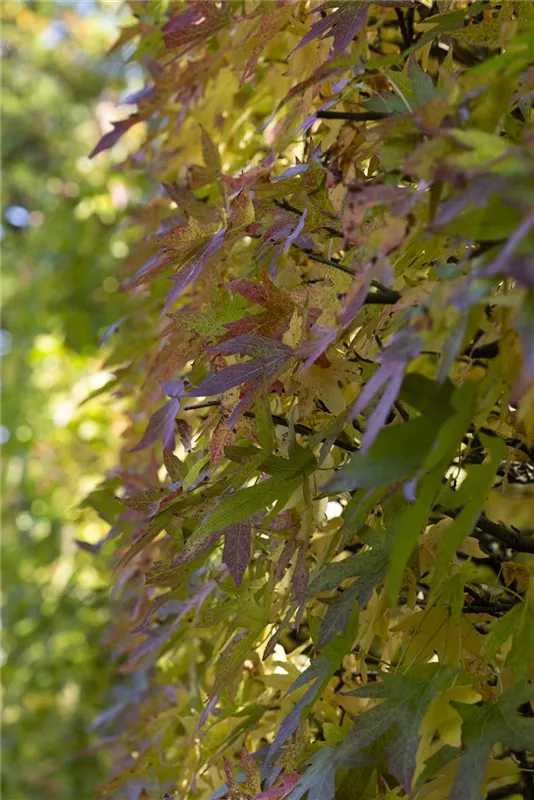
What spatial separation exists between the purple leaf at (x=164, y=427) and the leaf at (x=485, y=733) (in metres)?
0.33

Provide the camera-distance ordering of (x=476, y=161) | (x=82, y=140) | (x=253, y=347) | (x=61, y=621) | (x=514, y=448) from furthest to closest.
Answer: (x=82, y=140), (x=61, y=621), (x=514, y=448), (x=253, y=347), (x=476, y=161)

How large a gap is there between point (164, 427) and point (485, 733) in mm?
381

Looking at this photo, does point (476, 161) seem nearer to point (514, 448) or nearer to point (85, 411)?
point (514, 448)

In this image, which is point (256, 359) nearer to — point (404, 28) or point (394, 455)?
point (394, 455)

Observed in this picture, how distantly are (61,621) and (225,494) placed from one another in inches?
116

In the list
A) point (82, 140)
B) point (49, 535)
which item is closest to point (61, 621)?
point (49, 535)

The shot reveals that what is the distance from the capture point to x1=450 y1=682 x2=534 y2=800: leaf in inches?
18.3

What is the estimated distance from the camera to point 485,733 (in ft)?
1.62

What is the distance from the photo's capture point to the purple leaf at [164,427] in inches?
29.6

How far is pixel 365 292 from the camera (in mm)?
465

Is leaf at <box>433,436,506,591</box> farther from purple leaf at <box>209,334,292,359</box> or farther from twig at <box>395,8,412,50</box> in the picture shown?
twig at <box>395,8,412,50</box>

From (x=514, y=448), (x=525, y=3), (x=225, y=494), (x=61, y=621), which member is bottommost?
(x=61, y=621)

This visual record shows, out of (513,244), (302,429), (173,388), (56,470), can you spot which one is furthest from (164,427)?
(56,470)

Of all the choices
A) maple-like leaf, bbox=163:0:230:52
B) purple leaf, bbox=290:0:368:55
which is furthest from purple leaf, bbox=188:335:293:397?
maple-like leaf, bbox=163:0:230:52
